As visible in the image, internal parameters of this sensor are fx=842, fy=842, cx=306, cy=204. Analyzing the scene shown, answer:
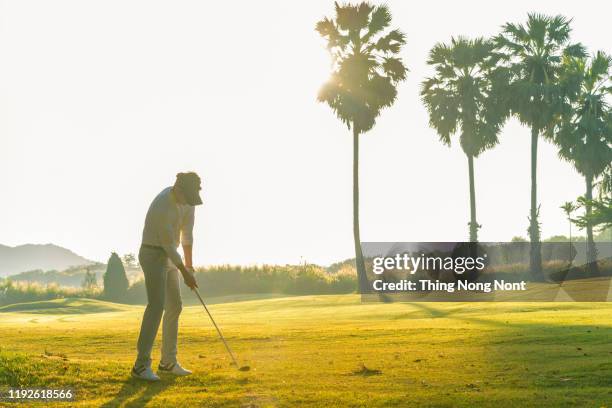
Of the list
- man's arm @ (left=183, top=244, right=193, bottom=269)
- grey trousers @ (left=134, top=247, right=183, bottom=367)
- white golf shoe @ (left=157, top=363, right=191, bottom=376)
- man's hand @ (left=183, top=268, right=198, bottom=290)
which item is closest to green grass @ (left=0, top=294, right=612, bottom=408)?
white golf shoe @ (left=157, top=363, right=191, bottom=376)

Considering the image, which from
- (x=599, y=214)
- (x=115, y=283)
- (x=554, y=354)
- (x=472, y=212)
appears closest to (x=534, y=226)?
(x=472, y=212)

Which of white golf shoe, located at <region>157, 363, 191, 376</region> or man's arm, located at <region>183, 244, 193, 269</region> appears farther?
man's arm, located at <region>183, 244, 193, 269</region>

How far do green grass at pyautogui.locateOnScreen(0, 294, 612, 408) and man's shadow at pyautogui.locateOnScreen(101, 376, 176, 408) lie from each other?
0.05 feet

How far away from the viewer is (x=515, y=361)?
12594mm

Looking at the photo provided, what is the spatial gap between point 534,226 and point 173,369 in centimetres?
4765

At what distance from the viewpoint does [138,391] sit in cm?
1016

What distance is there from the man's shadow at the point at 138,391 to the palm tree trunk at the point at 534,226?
46.6m

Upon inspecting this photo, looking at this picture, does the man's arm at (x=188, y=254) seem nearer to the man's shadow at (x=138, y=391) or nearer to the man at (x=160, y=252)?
the man at (x=160, y=252)

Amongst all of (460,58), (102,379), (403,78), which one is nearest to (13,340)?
(102,379)

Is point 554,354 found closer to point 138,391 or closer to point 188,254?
point 188,254

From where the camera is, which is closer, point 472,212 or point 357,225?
point 357,225

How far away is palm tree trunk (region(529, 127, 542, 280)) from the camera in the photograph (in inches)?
2152

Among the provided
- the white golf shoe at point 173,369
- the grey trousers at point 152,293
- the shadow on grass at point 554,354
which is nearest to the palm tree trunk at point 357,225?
the shadow on grass at point 554,354

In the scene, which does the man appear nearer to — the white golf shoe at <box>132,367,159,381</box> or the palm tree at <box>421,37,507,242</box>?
the white golf shoe at <box>132,367,159,381</box>
